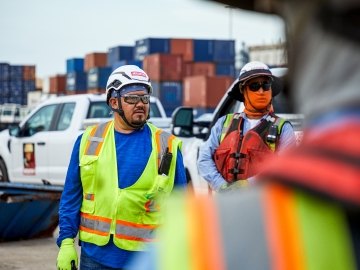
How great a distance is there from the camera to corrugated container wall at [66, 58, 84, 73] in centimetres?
6588

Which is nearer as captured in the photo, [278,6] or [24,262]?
[278,6]

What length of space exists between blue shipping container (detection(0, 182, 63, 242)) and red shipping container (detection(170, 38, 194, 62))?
154 feet

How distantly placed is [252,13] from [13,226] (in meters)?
10.8

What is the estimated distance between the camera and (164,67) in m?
52.8

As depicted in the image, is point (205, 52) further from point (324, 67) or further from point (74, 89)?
point (324, 67)

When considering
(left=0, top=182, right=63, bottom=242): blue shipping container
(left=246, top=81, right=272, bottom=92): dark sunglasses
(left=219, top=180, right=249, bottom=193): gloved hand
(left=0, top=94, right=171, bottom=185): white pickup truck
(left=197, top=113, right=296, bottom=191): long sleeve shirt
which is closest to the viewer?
(left=219, top=180, right=249, bottom=193): gloved hand

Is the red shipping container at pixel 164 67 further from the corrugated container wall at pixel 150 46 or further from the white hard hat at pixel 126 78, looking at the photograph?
the white hard hat at pixel 126 78

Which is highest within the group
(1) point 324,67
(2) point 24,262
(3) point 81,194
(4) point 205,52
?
(4) point 205,52

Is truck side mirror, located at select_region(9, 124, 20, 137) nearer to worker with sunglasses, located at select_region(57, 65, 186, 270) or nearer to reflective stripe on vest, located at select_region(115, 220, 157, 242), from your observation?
worker with sunglasses, located at select_region(57, 65, 186, 270)

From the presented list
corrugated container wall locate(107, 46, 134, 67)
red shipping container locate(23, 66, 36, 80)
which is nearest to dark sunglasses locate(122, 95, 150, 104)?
corrugated container wall locate(107, 46, 134, 67)

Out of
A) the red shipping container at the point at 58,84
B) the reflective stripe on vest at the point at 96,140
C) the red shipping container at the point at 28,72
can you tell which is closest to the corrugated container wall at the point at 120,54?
the red shipping container at the point at 58,84

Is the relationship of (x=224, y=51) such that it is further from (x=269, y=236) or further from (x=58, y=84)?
(x=269, y=236)

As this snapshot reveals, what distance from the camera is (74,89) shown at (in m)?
64.4

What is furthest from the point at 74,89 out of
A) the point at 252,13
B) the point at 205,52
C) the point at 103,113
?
the point at 252,13
